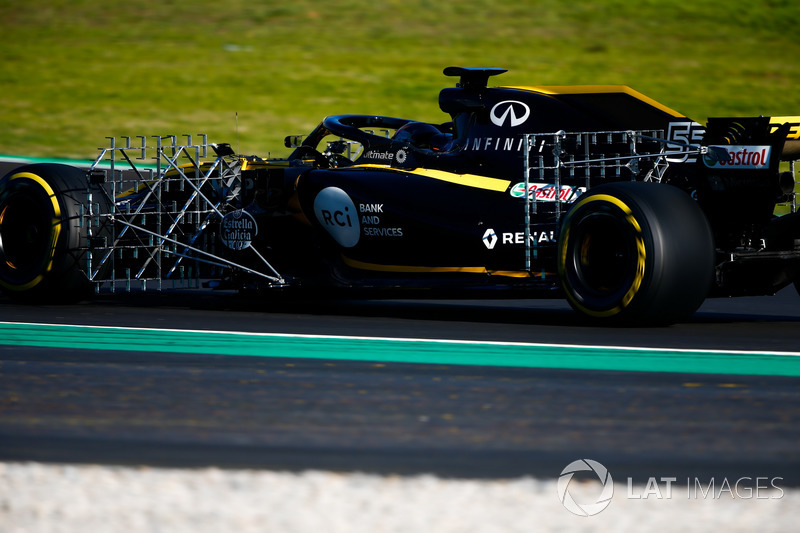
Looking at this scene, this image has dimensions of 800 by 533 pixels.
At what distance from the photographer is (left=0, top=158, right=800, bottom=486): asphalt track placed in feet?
15.5

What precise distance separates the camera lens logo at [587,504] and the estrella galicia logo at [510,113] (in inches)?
198

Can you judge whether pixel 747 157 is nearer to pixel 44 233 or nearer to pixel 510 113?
pixel 510 113

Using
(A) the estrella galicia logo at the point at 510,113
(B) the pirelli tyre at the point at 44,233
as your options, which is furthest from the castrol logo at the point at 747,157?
(B) the pirelli tyre at the point at 44,233

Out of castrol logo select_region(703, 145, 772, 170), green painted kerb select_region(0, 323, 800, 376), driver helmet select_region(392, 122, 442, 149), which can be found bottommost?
green painted kerb select_region(0, 323, 800, 376)

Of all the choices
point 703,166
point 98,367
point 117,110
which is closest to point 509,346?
point 703,166

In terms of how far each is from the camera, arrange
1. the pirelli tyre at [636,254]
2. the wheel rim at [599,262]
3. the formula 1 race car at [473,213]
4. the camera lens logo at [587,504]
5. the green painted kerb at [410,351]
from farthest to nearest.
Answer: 1. the formula 1 race car at [473,213]
2. the wheel rim at [599,262]
3. the pirelli tyre at [636,254]
4. the green painted kerb at [410,351]
5. the camera lens logo at [587,504]

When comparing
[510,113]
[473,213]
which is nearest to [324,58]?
[510,113]

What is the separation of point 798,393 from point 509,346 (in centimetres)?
207

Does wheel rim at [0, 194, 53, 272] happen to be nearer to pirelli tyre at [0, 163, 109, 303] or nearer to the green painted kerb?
pirelli tyre at [0, 163, 109, 303]

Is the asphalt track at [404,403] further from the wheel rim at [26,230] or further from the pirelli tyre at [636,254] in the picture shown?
the wheel rim at [26,230]

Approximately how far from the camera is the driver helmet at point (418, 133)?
10062 millimetres

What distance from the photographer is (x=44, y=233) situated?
1051 centimetres

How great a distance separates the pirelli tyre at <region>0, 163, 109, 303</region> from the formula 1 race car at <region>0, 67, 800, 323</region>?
0.01 m

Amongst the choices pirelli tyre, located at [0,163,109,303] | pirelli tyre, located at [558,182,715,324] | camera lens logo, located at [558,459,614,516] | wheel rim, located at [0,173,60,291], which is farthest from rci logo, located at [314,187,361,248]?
camera lens logo, located at [558,459,614,516]
